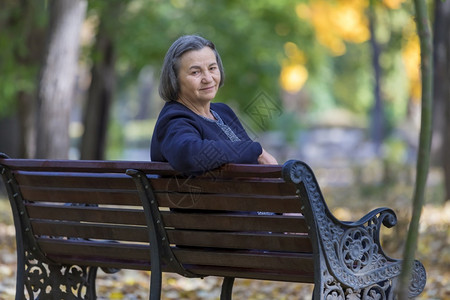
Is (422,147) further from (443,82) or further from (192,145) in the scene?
(443,82)

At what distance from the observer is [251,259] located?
3992 millimetres

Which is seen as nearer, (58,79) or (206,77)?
(206,77)

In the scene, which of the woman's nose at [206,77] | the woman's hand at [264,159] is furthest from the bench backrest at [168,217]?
the woman's nose at [206,77]

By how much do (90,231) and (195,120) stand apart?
2.95 ft

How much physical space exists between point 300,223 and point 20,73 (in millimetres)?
11102

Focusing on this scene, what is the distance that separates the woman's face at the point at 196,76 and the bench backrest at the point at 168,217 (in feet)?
1.59

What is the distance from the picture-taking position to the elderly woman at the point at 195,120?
3.74 metres

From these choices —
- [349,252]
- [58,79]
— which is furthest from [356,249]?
[58,79]

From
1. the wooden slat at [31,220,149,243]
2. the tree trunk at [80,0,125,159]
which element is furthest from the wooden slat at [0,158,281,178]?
the tree trunk at [80,0,125,159]

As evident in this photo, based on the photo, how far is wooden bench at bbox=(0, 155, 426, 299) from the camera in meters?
3.71

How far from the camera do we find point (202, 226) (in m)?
4.06

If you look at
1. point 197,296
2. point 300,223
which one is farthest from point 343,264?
point 197,296

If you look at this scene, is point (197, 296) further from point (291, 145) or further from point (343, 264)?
point (291, 145)

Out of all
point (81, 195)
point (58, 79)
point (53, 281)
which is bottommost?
point (53, 281)
